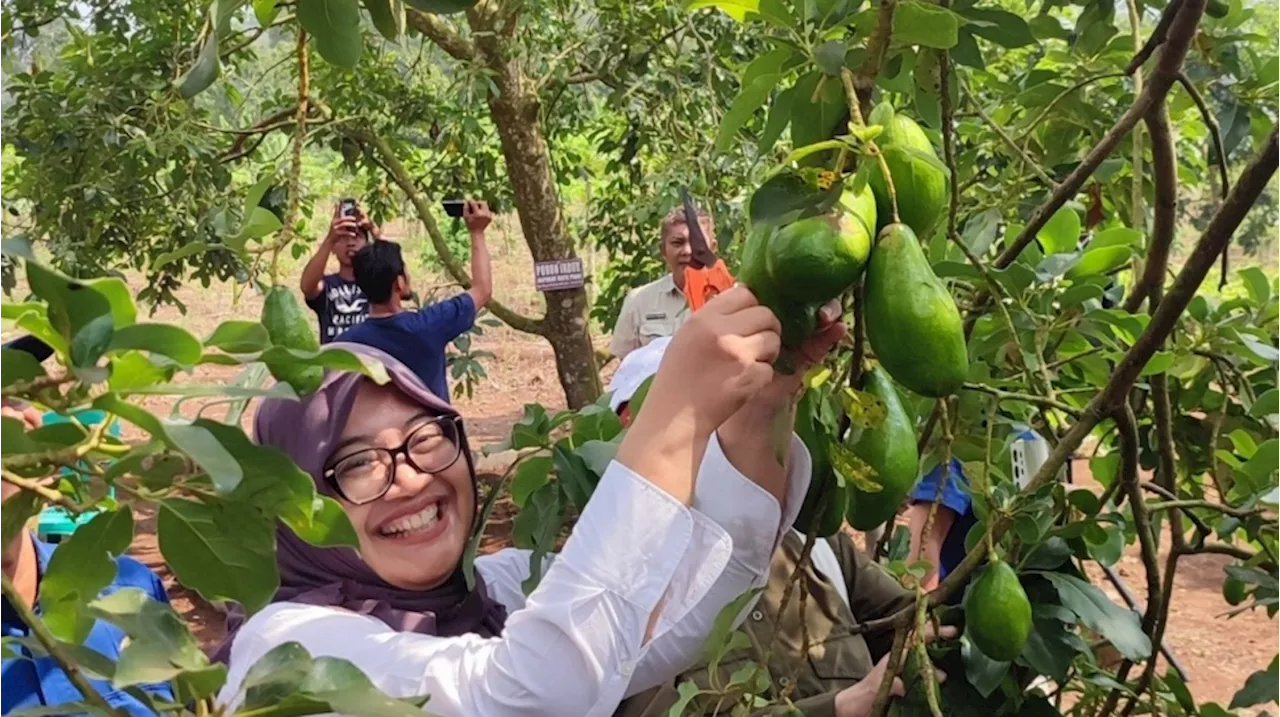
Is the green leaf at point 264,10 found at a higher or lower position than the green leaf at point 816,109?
higher

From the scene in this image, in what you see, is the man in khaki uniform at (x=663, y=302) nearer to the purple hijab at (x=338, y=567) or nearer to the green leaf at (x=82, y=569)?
the purple hijab at (x=338, y=567)

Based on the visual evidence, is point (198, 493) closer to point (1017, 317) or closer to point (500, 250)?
point (1017, 317)

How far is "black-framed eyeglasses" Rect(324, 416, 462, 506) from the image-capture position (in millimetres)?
1456

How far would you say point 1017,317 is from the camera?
1359 mm

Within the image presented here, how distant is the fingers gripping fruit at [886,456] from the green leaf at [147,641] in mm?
511

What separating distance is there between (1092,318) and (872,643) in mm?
725

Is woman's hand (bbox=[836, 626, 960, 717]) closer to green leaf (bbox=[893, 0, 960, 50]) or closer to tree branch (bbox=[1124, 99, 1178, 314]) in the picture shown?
tree branch (bbox=[1124, 99, 1178, 314])

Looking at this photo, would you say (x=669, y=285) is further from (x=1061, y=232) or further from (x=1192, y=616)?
(x=1061, y=232)

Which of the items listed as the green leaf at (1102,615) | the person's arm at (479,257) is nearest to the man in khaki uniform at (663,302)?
the person's arm at (479,257)

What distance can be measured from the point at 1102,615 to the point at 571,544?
0.56m

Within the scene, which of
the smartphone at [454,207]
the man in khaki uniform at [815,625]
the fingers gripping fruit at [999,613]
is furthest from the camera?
the smartphone at [454,207]

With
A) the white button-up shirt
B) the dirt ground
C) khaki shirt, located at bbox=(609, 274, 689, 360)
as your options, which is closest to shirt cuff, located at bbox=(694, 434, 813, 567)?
the white button-up shirt

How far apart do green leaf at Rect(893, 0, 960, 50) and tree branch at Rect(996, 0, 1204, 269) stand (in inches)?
8.5

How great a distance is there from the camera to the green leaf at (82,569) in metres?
0.75
